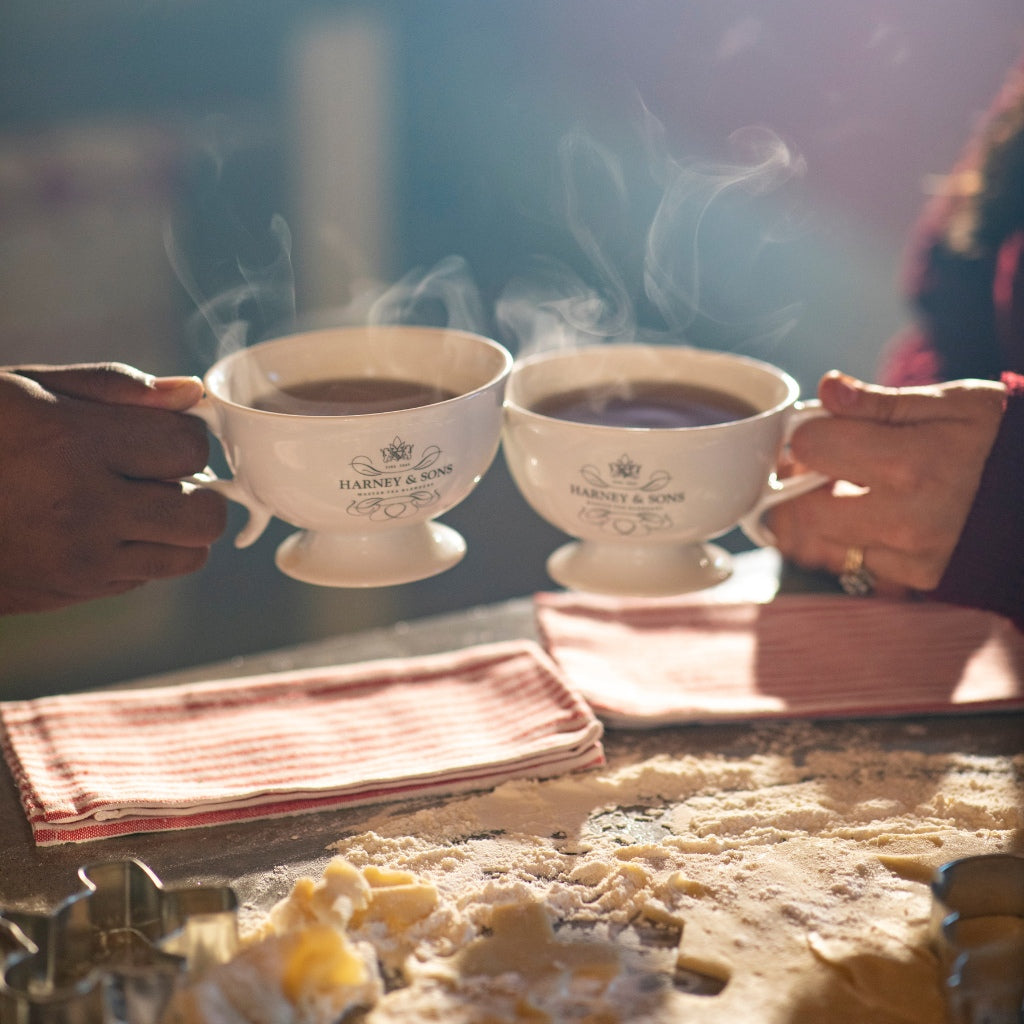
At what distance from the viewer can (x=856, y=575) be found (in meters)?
1.10

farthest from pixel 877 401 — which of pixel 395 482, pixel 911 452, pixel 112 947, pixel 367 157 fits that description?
pixel 367 157

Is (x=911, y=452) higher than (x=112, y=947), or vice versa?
(x=911, y=452)

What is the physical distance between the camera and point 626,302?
1087mm

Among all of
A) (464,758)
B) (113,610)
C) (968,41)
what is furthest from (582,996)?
(968,41)

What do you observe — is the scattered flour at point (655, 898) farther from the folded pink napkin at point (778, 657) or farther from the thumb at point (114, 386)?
the thumb at point (114, 386)

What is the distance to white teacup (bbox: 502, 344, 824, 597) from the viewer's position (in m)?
0.85

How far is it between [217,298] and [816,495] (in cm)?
60

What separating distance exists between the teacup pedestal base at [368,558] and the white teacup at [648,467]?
97 millimetres

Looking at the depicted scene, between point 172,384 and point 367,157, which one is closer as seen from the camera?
point 172,384

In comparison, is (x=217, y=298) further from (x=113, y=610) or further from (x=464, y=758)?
(x=113, y=610)

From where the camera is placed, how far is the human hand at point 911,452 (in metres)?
0.96

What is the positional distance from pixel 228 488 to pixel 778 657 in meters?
0.56

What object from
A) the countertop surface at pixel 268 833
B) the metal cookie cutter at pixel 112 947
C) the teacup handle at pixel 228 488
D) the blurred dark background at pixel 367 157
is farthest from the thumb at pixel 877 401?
the blurred dark background at pixel 367 157

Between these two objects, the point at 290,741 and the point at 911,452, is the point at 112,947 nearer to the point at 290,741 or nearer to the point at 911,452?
the point at 290,741
